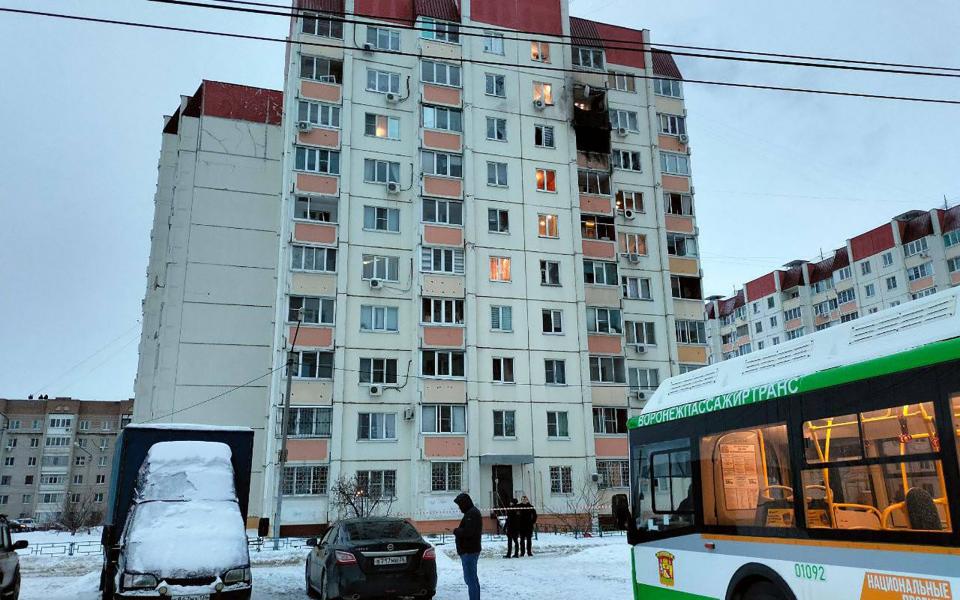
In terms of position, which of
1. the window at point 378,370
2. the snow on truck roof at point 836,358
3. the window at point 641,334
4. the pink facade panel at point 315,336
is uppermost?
the window at point 641,334

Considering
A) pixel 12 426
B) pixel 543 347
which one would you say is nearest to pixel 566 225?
pixel 543 347

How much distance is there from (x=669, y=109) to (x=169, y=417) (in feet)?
115

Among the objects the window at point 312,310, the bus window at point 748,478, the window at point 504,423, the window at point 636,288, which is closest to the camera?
the bus window at point 748,478

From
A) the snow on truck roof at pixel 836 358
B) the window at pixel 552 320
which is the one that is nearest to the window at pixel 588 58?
the window at pixel 552 320

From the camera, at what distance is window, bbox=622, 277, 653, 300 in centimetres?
4029

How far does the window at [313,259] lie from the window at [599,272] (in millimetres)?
13793

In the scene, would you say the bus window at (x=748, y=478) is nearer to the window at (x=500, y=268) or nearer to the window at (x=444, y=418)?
the window at (x=444, y=418)

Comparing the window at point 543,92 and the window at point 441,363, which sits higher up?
the window at point 543,92

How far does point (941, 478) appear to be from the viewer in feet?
Result: 19.2

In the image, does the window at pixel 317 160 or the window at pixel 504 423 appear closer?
the window at pixel 504 423

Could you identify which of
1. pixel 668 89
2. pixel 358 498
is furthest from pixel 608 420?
pixel 668 89

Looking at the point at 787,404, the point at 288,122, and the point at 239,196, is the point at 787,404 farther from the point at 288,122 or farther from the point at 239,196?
the point at 239,196

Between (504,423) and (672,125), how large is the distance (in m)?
22.9

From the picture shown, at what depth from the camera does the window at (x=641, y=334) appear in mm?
39406
